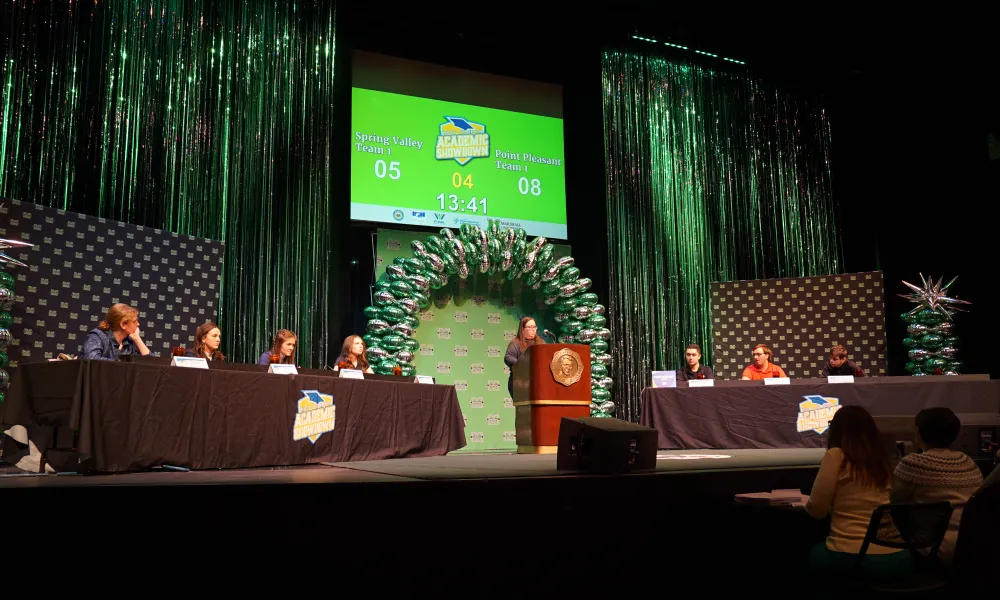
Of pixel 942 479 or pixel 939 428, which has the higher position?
pixel 939 428

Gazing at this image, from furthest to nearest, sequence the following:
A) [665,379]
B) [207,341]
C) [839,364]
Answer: [839,364]
[665,379]
[207,341]

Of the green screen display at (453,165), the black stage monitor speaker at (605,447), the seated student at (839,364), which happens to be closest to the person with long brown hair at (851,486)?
A: the black stage monitor speaker at (605,447)

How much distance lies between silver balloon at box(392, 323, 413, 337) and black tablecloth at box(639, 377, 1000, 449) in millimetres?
2568

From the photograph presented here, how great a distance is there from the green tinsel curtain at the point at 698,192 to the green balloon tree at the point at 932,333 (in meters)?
1.71

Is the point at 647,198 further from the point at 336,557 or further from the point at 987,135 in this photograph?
the point at 336,557

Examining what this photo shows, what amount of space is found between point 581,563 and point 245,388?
8.90 feet

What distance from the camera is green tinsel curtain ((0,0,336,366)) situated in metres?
7.31

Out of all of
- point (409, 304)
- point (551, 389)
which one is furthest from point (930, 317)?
point (409, 304)

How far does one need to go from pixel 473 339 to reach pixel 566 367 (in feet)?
11.5

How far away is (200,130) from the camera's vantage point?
8227 mm

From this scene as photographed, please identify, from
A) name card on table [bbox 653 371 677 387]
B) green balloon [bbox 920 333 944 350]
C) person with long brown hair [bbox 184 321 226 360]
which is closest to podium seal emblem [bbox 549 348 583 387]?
name card on table [bbox 653 371 677 387]

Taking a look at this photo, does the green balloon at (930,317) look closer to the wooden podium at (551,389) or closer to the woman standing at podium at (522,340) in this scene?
the woman standing at podium at (522,340)

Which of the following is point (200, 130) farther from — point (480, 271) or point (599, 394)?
point (599, 394)

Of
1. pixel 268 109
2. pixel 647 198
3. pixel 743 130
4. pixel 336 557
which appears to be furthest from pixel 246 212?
pixel 743 130
